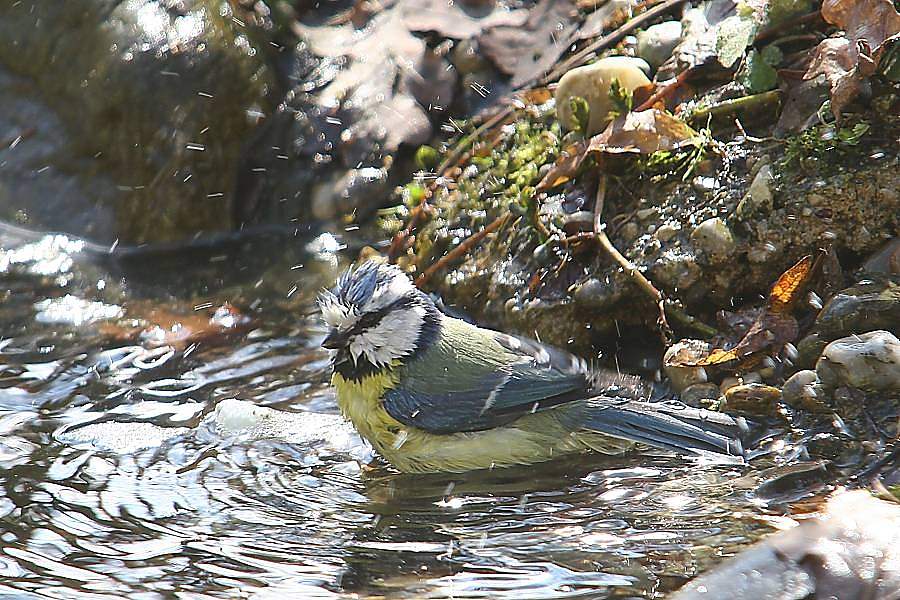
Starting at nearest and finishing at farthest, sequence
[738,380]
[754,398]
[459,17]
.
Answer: [754,398]
[738,380]
[459,17]

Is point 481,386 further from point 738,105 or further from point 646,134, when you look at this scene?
point 738,105

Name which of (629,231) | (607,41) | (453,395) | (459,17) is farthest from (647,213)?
(459,17)

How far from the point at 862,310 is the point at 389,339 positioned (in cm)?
172

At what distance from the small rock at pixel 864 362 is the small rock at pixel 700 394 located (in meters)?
0.47

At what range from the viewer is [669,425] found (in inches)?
142

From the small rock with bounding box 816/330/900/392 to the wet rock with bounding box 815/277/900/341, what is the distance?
5.9 inches

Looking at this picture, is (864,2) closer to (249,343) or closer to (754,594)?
(754,594)

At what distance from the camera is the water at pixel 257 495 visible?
2.77 m

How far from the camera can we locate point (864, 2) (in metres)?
3.92

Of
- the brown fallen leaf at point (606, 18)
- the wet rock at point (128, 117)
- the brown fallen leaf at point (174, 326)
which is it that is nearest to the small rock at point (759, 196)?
the brown fallen leaf at point (606, 18)

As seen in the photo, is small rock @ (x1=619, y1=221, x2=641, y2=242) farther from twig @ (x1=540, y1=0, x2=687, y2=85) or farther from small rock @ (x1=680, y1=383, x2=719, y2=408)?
twig @ (x1=540, y1=0, x2=687, y2=85)

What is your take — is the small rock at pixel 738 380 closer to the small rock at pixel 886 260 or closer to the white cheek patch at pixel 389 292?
the small rock at pixel 886 260

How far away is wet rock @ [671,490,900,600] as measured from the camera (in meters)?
2.45

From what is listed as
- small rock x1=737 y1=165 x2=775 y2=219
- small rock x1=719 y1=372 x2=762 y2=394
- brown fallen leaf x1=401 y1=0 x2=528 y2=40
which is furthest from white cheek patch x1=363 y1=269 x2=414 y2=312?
brown fallen leaf x1=401 y1=0 x2=528 y2=40
